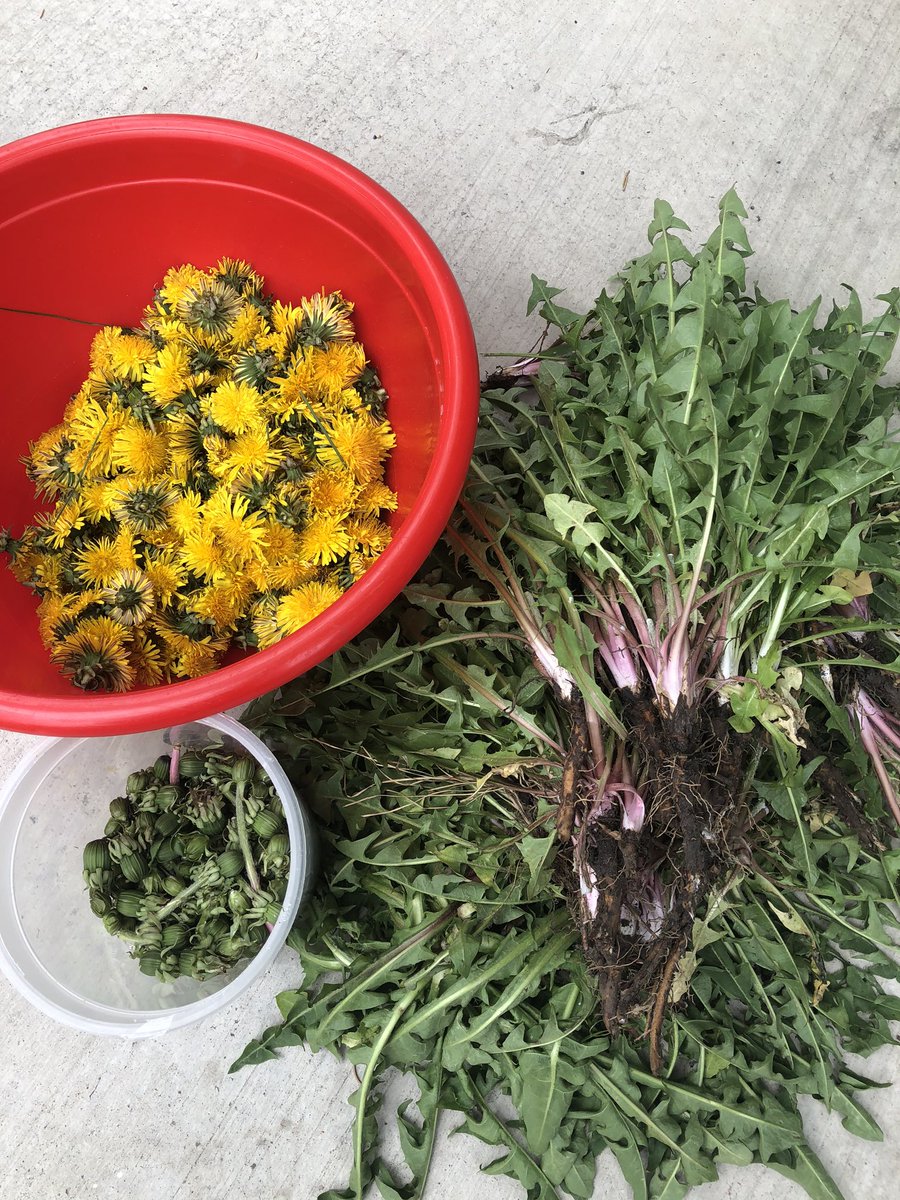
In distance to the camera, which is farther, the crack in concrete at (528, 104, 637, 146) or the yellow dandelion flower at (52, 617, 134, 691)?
the crack in concrete at (528, 104, 637, 146)

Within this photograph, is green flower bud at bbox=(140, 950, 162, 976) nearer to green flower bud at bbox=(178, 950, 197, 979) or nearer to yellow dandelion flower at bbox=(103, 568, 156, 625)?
green flower bud at bbox=(178, 950, 197, 979)

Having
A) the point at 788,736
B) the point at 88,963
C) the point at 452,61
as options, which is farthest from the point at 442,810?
the point at 452,61

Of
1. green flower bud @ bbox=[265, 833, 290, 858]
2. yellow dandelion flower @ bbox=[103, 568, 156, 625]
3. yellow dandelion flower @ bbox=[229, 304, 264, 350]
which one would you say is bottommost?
green flower bud @ bbox=[265, 833, 290, 858]

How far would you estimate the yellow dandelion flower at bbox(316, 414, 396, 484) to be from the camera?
3.18 ft

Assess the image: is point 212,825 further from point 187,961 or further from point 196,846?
point 187,961

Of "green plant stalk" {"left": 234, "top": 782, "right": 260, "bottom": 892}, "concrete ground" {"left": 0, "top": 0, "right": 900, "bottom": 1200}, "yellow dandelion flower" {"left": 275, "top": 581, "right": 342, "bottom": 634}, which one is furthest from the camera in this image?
"concrete ground" {"left": 0, "top": 0, "right": 900, "bottom": 1200}

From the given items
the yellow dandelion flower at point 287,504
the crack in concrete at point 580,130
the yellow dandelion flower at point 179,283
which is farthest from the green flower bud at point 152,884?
the crack in concrete at point 580,130

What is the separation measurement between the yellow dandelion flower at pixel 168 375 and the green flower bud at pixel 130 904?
1.95 feet

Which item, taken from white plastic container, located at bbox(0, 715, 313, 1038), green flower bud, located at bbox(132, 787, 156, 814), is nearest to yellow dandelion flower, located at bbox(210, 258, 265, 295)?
white plastic container, located at bbox(0, 715, 313, 1038)

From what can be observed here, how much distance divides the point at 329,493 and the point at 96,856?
538 millimetres

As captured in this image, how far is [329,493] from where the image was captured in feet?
3.16

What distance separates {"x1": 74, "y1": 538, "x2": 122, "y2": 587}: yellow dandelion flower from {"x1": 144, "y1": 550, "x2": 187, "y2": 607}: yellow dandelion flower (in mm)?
35

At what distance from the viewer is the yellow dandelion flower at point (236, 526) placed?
94cm

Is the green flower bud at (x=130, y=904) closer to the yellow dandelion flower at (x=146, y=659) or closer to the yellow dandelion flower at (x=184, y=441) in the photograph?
the yellow dandelion flower at (x=146, y=659)
